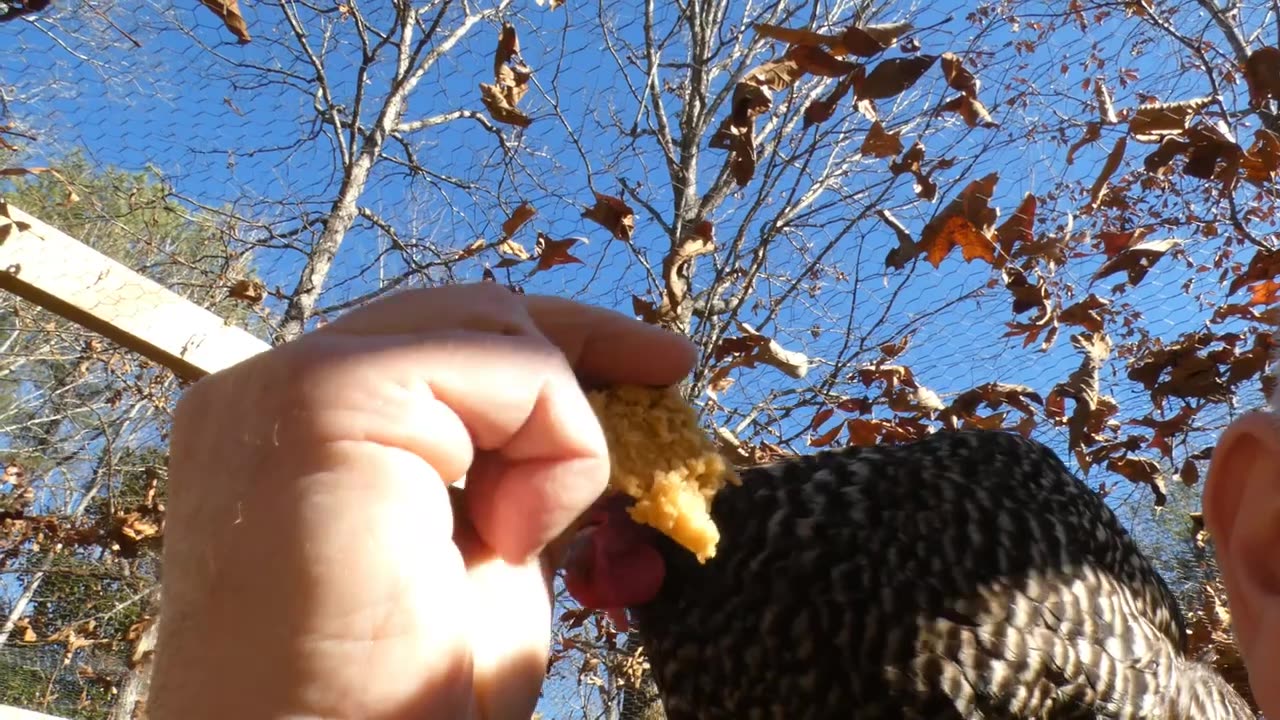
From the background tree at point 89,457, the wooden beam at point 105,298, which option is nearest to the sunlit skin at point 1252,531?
the wooden beam at point 105,298

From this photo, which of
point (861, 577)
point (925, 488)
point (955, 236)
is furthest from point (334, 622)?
point (955, 236)

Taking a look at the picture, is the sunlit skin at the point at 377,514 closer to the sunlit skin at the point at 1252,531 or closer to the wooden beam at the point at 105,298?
the sunlit skin at the point at 1252,531

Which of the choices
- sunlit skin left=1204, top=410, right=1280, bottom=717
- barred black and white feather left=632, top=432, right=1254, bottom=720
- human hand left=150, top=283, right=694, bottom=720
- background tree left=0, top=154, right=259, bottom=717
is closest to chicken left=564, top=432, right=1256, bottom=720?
barred black and white feather left=632, top=432, right=1254, bottom=720

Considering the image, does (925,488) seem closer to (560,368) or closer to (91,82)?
(560,368)

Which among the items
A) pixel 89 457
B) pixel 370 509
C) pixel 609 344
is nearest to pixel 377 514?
pixel 370 509

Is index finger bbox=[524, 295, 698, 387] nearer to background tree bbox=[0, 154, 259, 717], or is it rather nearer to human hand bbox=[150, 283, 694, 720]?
human hand bbox=[150, 283, 694, 720]
